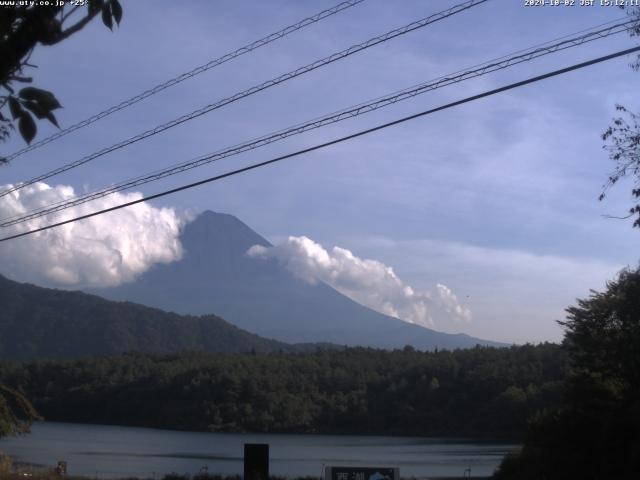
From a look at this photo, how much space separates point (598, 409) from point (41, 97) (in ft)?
81.6

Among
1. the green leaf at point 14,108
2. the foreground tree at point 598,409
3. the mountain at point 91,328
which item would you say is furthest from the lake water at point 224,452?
the mountain at point 91,328

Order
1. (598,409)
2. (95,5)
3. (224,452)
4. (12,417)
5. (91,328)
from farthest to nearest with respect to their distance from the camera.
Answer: (91,328), (224,452), (598,409), (12,417), (95,5)

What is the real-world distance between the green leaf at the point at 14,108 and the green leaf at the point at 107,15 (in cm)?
71

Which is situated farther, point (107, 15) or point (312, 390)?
point (312, 390)

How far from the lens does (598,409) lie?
25.9m

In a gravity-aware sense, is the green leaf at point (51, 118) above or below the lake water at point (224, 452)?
above

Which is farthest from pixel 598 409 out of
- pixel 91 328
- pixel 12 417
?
pixel 91 328

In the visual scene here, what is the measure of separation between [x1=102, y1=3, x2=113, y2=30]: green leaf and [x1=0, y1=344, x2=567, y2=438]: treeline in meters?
50.0

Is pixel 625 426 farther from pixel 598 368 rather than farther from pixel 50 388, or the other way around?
pixel 50 388

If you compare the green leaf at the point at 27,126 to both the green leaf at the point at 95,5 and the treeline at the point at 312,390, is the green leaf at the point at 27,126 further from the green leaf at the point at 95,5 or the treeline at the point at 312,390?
the treeline at the point at 312,390

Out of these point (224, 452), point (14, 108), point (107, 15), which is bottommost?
point (224, 452)

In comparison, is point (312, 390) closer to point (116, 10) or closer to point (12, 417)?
point (12, 417)

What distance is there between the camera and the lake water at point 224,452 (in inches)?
1661

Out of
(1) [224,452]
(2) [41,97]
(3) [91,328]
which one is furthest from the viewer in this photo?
(3) [91,328]
